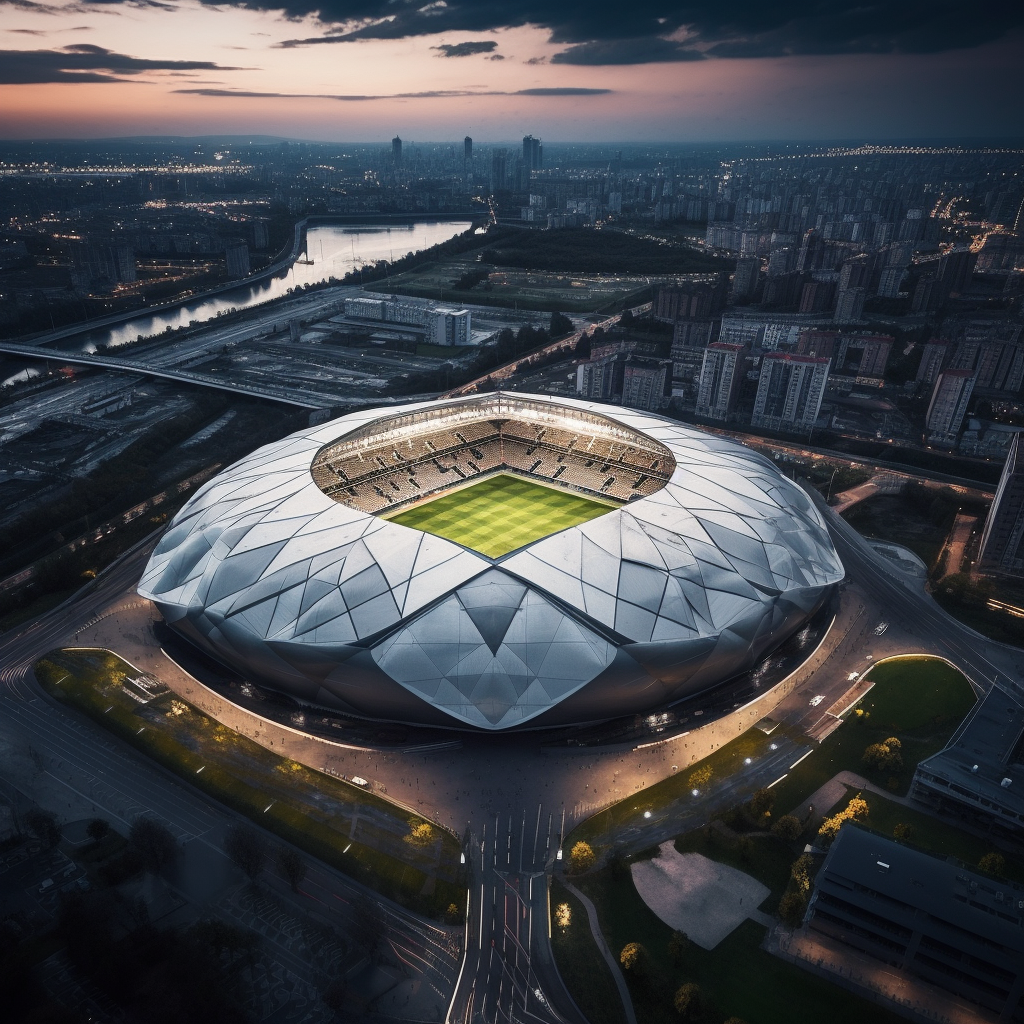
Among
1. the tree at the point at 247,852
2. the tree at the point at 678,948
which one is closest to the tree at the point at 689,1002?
the tree at the point at 678,948

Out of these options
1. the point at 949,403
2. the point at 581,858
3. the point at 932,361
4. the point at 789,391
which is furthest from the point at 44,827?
the point at 932,361

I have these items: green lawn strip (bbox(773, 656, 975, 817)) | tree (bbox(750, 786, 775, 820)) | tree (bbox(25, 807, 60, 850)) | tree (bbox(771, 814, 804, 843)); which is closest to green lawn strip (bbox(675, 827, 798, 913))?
tree (bbox(771, 814, 804, 843))

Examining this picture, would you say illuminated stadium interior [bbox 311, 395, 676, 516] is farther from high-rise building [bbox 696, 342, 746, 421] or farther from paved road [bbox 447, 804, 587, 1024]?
paved road [bbox 447, 804, 587, 1024]

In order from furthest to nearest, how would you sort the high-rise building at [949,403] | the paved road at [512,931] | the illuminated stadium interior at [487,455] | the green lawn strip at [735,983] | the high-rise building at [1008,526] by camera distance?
1. the high-rise building at [949,403]
2. the illuminated stadium interior at [487,455]
3. the high-rise building at [1008,526]
4. the paved road at [512,931]
5. the green lawn strip at [735,983]

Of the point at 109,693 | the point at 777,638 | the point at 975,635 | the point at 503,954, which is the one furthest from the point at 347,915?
the point at 975,635

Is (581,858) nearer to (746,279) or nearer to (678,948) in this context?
(678,948)

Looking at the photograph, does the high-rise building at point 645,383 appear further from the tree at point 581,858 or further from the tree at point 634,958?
the tree at point 634,958
